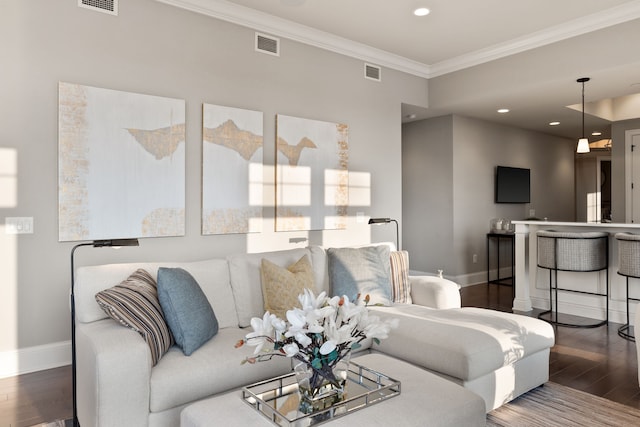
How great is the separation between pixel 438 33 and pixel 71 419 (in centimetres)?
462

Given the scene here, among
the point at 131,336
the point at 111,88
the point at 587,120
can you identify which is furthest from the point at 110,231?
the point at 587,120

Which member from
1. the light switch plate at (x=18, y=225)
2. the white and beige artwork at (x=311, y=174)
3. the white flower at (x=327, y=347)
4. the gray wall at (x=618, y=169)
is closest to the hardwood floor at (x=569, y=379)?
the light switch plate at (x=18, y=225)

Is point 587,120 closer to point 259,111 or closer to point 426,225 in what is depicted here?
point 426,225

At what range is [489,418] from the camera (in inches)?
98.7

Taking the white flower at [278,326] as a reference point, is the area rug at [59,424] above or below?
below

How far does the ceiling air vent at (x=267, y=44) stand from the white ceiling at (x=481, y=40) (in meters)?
0.07

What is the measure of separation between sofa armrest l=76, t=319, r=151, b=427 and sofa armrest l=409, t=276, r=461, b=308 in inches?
90.7

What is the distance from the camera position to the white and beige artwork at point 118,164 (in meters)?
3.33

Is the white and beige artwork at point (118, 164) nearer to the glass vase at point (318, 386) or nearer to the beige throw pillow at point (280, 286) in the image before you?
the beige throw pillow at point (280, 286)

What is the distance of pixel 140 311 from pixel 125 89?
2126 millimetres

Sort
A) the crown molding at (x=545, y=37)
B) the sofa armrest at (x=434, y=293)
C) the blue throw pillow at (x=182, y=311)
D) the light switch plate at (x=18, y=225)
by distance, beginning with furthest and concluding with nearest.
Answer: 1. the crown molding at (x=545, y=37)
2. the sofa armrest at (x=434, y=293)
3. the light switch plate at (x=18, y=225)
4. the blue throw pillow at (x=182, y=311)

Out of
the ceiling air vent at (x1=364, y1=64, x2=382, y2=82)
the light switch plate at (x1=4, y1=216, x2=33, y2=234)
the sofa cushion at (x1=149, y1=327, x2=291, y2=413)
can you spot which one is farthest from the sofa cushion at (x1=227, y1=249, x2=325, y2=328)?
the ceiling air vent at (x1=364, y1=64, x2=382, y2=82)

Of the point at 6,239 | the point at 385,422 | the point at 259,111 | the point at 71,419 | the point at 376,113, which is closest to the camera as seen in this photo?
the point at 385,422

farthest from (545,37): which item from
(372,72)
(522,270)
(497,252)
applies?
(497,252)
